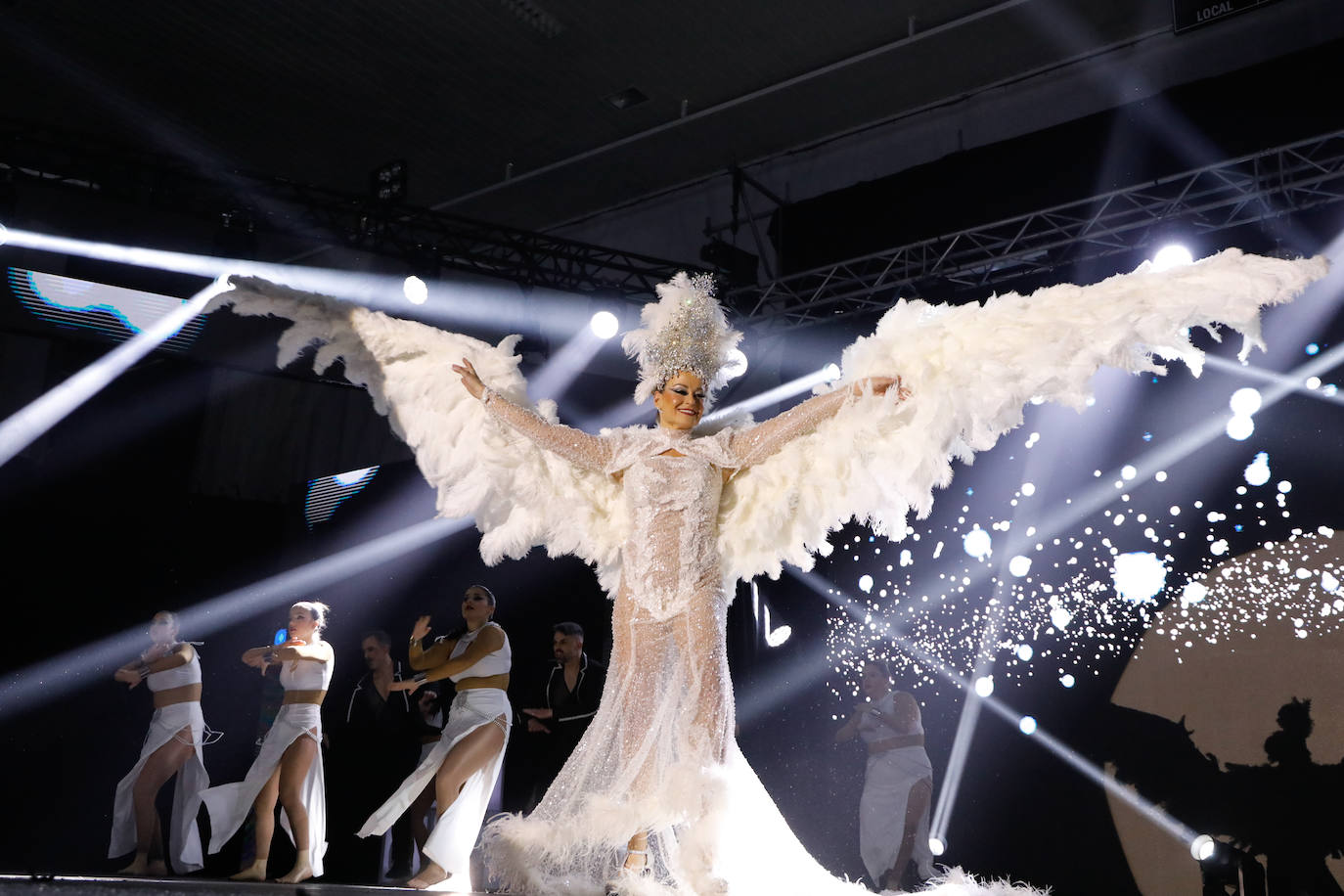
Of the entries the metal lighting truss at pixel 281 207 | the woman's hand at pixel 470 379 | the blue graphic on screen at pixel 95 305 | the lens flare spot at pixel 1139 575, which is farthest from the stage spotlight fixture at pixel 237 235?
the lens flare spot at pixel 1139 575

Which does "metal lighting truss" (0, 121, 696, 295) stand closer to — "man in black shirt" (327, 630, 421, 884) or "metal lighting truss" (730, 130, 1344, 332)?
"metal lighting truss" (730, 130, 1344, 332)

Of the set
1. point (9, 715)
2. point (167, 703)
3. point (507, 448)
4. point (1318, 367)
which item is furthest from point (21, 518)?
point (1318, 367)

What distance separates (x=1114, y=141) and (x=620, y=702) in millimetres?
5269

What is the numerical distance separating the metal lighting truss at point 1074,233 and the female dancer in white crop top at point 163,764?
423 centimetres

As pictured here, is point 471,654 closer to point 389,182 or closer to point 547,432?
point 547,432

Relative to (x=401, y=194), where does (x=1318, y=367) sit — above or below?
below

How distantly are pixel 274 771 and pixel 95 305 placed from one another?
3.97 meters

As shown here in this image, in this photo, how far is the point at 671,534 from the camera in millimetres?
3422

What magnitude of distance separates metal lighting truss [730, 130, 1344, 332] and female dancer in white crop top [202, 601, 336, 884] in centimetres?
373

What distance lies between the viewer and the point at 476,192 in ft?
31.8

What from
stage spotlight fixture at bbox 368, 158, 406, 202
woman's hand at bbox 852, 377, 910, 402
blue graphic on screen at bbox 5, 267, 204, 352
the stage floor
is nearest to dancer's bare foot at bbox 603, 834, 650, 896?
the stage floor

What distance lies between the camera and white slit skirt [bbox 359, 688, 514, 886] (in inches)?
186

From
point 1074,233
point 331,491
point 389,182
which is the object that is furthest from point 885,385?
point 331,491

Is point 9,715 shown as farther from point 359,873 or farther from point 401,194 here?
point 401,194
